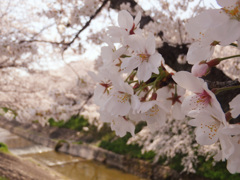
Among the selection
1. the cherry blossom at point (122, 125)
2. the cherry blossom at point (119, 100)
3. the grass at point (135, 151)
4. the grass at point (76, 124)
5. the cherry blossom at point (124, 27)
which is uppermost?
the cherry blossom at point (124, 27)

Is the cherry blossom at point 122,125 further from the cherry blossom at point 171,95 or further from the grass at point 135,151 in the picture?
the grass at point 135,151

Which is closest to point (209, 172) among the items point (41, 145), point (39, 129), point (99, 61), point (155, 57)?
point (99, 61)

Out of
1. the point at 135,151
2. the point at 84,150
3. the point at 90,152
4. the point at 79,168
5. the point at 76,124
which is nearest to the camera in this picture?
the point at 135,151

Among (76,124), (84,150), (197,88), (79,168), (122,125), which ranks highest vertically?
(197,88)

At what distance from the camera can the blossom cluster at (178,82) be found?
0.44 meters

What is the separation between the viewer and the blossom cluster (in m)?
0.44

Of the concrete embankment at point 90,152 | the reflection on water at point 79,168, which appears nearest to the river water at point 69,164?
the reflection on water at point 79,168

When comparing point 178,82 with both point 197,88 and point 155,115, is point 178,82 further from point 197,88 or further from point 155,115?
point 155,115

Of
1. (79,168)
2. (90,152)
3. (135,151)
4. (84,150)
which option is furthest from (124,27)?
(84,150)

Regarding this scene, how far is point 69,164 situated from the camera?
26.2ft

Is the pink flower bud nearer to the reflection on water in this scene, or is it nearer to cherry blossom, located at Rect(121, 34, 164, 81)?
cherry blossom, located at Rect(121, 34, 164, 81)

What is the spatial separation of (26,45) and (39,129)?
9.81m

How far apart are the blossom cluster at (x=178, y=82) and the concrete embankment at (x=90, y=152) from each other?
18.0 feet

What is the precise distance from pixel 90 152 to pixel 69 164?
39.5 inches
